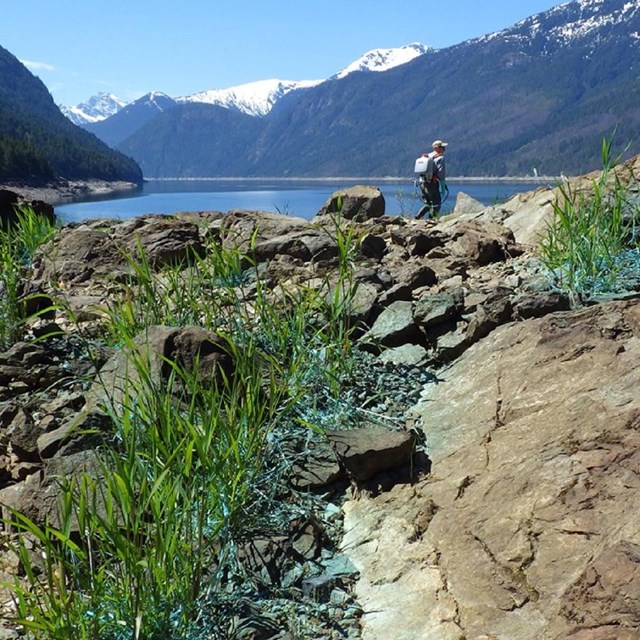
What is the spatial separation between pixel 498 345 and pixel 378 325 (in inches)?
46.1

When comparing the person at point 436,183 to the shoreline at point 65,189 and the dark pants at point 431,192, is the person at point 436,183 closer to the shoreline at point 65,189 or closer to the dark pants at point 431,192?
the dark pants at point 431,192

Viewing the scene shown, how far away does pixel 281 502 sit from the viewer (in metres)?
3.80

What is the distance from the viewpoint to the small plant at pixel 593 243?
511cm

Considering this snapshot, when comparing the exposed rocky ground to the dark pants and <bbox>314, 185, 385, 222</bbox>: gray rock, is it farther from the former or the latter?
the dark pants

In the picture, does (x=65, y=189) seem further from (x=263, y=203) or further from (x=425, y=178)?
(x=425, y=178)

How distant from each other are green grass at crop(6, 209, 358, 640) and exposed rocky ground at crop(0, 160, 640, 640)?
22cm

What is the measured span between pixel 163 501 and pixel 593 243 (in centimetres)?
367

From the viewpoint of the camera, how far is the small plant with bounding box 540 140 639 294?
5.11 meters

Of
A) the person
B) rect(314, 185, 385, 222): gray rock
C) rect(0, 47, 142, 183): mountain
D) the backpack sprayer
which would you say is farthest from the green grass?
rect(0, 47, 142, 183): mountain

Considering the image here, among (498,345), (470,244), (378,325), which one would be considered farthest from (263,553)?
Answer: (470,244)

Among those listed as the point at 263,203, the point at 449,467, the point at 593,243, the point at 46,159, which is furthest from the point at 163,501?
the point at 46,159

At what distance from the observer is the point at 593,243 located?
527 cm

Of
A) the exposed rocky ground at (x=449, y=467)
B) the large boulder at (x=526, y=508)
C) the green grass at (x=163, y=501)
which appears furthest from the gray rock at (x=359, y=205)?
the large boulder at (x=526, y=508)

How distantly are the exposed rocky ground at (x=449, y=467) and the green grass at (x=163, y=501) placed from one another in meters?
0.22
